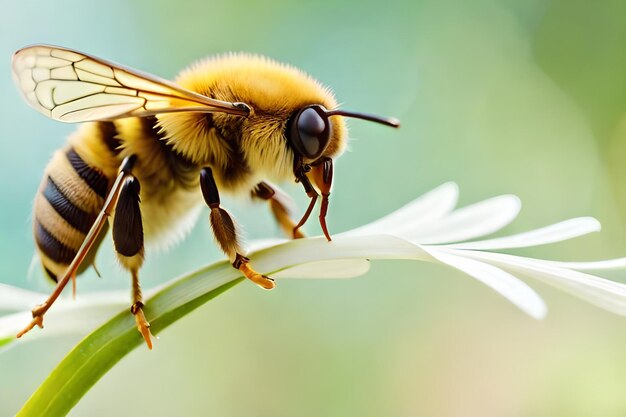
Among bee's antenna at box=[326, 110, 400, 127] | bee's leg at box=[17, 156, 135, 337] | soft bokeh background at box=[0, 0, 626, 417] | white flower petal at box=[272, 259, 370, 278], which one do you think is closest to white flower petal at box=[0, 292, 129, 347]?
bee's leg at box=[17, 156, 135, 337]

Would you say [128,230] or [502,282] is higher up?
[502,282]

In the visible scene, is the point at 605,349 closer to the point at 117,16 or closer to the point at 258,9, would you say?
the point at 258,9

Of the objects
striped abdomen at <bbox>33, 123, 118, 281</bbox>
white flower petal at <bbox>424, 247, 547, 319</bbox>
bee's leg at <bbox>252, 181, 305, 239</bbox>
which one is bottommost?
striped abdomen at <bbox>33, 123, 118, 281</bbox>

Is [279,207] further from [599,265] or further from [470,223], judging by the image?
[599,265]

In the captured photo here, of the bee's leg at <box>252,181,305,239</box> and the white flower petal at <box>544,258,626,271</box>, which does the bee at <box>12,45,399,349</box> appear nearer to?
the bee's leg at <box>252,181,305,239</box>

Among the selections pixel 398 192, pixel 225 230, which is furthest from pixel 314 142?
pixel 398 192

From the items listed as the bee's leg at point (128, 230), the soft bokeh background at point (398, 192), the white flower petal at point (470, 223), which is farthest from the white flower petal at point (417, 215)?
the soft bokeh background at point (398, 192)

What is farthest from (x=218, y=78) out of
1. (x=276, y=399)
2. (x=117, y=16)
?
(x=117, y=16)
